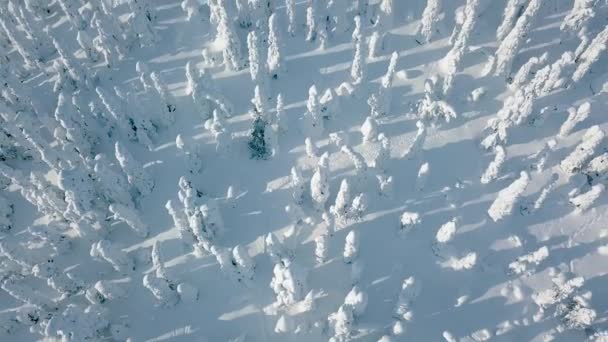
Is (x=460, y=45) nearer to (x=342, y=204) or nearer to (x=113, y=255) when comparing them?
(x=342, y=204)

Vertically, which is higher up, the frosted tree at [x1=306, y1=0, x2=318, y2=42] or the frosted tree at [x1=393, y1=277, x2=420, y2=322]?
the frosted tree at [x1=306, y1=0, x2=318, y2=42]

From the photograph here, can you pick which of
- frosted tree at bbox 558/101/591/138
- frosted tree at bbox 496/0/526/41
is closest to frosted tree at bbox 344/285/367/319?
frosted tree at bbox 558/101/591/138

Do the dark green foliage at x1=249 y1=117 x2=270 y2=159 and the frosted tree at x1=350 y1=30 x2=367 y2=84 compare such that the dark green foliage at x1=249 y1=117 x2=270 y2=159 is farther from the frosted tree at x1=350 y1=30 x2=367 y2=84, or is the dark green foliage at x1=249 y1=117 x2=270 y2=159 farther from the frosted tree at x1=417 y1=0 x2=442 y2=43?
the frosted tree at x1=417 y1=0 x2=442 y2=43

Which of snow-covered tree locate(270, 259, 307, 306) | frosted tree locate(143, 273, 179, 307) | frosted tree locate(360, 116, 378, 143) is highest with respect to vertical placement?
frosted tree locate(360, 116, 378, 143)

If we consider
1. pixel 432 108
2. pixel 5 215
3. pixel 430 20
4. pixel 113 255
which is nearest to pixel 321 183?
pixel 432 108

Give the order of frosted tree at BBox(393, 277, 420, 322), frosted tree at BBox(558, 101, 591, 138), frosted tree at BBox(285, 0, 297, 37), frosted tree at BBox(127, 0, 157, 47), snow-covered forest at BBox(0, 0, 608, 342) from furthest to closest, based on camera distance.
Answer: frosted tree at BBox(127, 0, 157, 47), frosted tree at BBox(285, 0, 297, 37), frosted tree at BBox(558, 101, 591, 138), snow-covered forest at BBox(0, 0, 608, 342), frosted tree at BBox(393, 277, 420, 322)

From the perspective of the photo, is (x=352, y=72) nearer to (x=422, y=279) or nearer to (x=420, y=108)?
(x=420, y=108)

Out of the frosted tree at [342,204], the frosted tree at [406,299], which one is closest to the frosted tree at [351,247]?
the frosted tree at [342,204]

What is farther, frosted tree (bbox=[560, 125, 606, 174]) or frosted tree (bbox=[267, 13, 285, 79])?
frosted tree (bbox=[267, 13, 285, 79])
